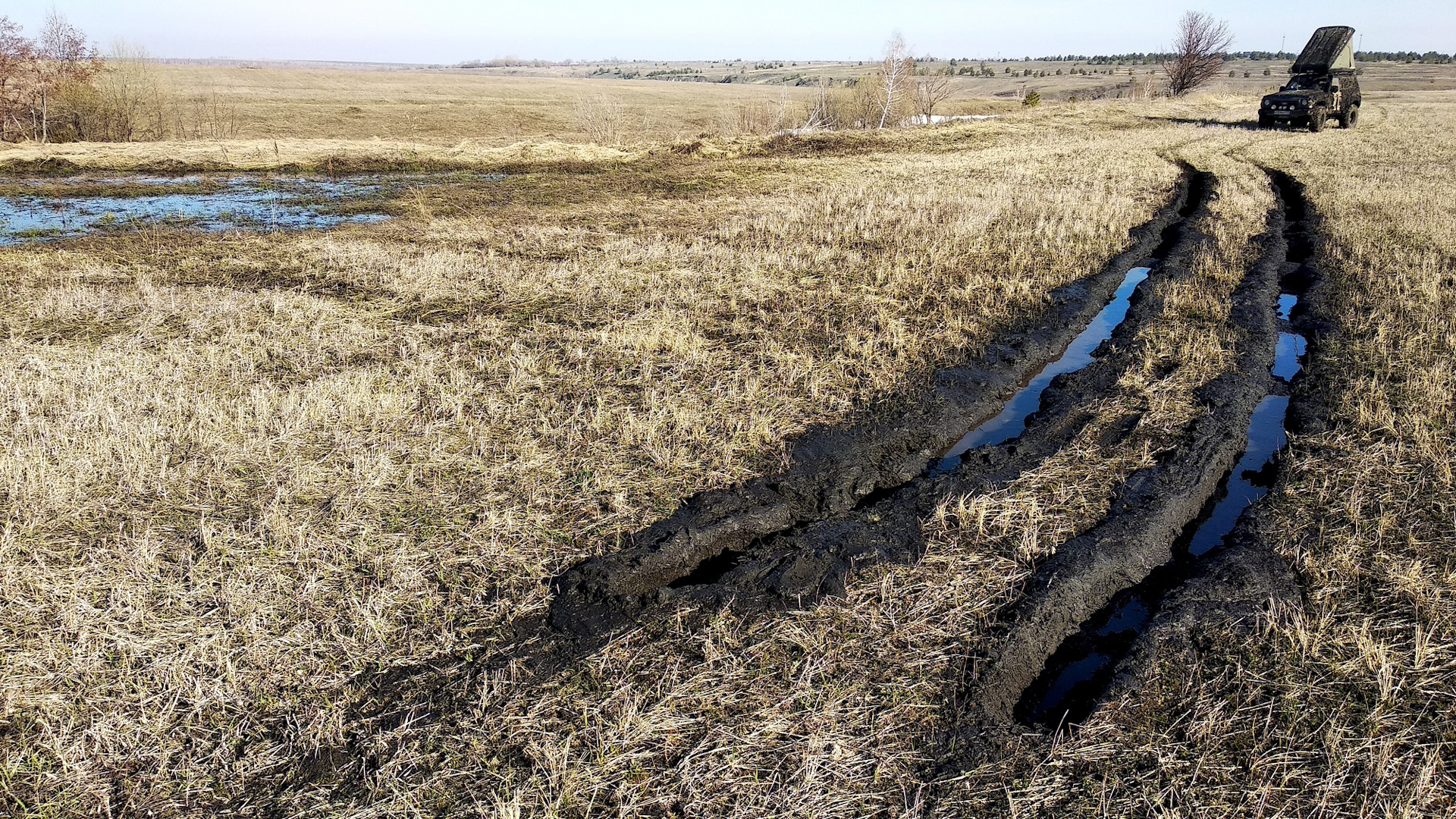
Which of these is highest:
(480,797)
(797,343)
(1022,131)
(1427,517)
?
(1022,131)

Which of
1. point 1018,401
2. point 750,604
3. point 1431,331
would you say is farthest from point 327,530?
point 1431,331

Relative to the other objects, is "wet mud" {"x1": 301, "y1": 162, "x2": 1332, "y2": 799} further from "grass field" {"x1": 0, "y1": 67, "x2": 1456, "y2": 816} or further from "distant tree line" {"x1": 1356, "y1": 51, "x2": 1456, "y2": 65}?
"distant tree line" {"x1": 1356, "y1": 51, "x2": 1456, "y2": 65}

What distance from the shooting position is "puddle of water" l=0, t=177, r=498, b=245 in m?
13.8

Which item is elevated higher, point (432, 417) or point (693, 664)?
point (432, 417)

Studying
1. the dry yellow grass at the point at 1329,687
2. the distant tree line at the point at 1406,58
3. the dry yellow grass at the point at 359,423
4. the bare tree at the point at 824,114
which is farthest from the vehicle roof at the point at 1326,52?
the distant tree line at the point at 1406,58

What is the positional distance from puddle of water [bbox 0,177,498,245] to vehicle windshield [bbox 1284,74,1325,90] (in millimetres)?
34284

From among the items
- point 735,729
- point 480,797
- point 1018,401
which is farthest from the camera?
point 1018,401

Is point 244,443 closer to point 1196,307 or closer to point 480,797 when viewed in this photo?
point 480,797

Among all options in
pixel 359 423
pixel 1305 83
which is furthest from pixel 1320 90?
pixel 359 423

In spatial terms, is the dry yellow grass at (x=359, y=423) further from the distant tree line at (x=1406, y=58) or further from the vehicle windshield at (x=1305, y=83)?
the distant tree line at (x=1406, y=58)

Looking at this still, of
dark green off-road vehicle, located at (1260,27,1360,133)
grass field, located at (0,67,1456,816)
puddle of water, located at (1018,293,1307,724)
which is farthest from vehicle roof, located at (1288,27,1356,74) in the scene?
puddle of water, located at (1018,293,1307,724)

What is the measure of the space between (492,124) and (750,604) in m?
43.5

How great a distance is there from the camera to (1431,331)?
8.25m

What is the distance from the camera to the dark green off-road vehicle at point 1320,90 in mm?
29438
